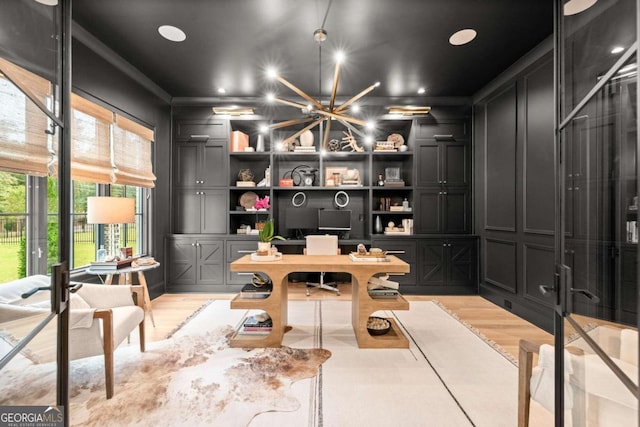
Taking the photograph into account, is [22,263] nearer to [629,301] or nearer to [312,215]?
[629,301]

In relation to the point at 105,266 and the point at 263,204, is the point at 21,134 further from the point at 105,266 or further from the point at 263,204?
the point at 263,204

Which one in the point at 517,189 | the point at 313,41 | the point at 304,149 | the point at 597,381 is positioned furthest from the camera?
the point at 304,149

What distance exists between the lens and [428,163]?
4.38m

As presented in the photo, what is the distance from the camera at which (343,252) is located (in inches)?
181

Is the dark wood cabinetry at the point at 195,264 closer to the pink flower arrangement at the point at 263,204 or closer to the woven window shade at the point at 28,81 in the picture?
the pink flower arrangement at the point at 263,204

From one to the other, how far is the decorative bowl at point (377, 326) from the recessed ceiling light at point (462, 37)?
281cm

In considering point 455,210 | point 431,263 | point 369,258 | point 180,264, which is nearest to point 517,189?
point 455,210

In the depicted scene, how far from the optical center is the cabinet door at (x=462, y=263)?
4262mm

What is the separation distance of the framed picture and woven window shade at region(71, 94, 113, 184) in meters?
2.80

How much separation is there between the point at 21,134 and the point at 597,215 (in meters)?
1.75

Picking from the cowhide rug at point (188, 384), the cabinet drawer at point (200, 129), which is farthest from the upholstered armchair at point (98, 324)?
the cabinet drawer at point (200, 129)

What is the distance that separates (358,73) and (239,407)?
355 centimetres

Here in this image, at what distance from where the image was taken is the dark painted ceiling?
2443 millimetres

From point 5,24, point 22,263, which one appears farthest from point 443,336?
point 5,24
